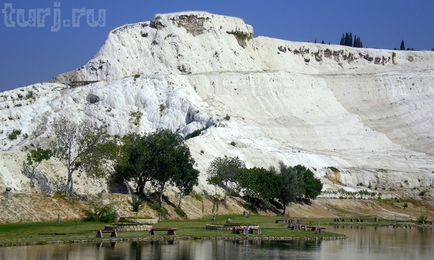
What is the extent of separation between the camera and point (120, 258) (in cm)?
4097

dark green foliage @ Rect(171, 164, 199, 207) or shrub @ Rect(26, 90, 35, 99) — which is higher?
shrub @ Rect(26, 90, 35, 99)

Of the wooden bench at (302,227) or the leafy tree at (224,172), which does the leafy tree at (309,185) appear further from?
the wooden bench at (302,227)

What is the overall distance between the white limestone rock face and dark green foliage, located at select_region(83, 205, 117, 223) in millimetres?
27206

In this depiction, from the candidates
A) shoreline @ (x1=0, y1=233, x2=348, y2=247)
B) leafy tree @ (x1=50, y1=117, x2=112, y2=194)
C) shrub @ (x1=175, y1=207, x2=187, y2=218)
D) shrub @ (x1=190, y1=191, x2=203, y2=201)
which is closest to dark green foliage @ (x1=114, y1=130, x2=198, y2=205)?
shrub @ (x1=175, y1=207, x2=187, y2=218)

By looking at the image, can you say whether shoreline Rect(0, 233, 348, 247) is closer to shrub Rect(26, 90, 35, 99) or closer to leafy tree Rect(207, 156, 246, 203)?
leafy tree Rect(207, 156, 246, 203)

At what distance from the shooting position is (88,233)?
50656 millimetres

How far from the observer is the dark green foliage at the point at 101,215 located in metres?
60.3

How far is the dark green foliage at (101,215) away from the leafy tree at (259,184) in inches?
969

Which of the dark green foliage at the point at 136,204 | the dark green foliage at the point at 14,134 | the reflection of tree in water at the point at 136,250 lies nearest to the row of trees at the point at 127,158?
the dark green foliage at the point at 136,204

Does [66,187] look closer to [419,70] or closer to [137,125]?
[137,125]

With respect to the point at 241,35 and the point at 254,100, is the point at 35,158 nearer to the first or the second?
the point at 254,100

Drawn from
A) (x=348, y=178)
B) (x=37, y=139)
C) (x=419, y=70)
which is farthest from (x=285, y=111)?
(x=37, y=139)

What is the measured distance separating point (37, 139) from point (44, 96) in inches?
683

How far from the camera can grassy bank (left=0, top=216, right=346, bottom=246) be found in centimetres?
4744
